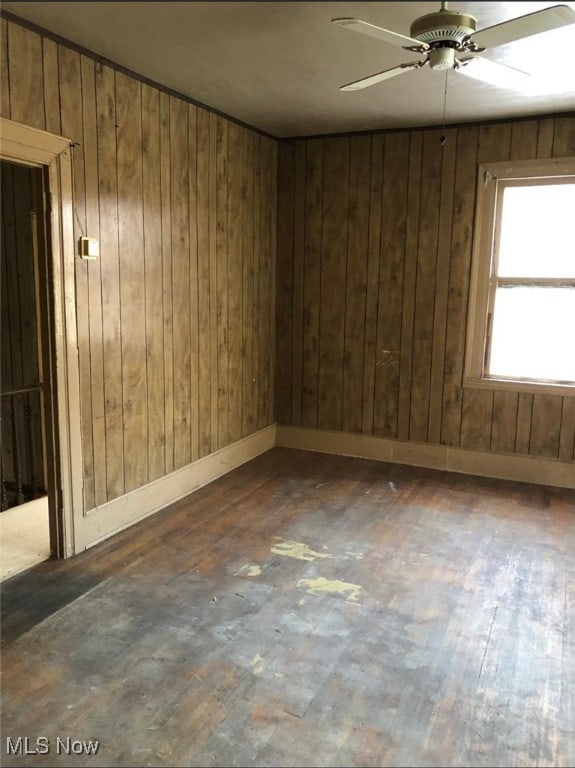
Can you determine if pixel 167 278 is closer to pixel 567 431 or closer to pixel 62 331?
pixel 62 331

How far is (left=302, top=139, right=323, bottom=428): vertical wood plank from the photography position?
493 cm

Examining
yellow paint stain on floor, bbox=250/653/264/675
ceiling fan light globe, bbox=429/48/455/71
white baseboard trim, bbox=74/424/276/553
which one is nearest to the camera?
yellow paint stain on floor, bbox=250/653/264/675

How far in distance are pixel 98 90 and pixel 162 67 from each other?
1.25ft

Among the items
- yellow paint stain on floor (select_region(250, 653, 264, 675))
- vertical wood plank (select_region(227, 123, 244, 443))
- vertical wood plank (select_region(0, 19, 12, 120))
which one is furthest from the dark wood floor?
vertical wood plank (select_region(0, 19, 12, 120))

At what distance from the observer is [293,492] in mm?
4254

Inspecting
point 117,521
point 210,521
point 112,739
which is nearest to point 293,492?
point 210,521

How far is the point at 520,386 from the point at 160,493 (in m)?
2.71

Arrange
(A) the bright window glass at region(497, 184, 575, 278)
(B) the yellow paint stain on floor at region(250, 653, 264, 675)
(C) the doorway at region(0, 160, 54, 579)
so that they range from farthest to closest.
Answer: (A) the bright window glass at region(497, 184, 575, 278) → (C) the doorway at region(0, 160, 54, 579) → (B) the yellow paint stain on floor at region(250, 653, 264, 675)

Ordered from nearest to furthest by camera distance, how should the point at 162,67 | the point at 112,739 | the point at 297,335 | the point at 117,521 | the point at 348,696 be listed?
1. the point at 112,739
2. the point at 348,696
3. the point at 162,67
4. the point at 117,521
5. the point at 297,335

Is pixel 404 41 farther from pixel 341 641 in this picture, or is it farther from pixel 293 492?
pixel 293 492

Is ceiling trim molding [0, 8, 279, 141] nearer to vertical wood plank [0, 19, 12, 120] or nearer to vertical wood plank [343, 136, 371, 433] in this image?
vertical wood plank [0, 19, 12, 120]

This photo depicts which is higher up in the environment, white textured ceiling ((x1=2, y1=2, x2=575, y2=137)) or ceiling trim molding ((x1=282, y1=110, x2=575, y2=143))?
ceiling trim molding ((x1=282, y1=110, x2=575, y2=143))

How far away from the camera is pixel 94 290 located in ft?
10.6

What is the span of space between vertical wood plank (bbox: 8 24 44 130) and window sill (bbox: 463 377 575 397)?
3376 millimetres
